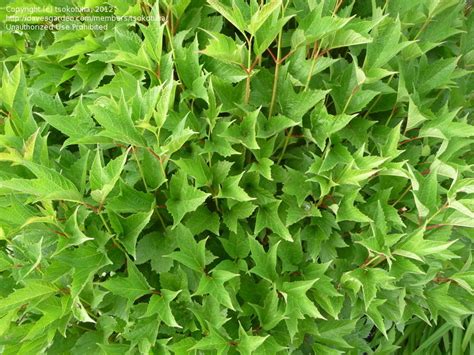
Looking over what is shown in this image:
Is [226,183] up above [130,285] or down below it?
above

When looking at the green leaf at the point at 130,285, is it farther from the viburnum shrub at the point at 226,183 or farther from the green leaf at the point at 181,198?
the green leaf at the point at 181,198

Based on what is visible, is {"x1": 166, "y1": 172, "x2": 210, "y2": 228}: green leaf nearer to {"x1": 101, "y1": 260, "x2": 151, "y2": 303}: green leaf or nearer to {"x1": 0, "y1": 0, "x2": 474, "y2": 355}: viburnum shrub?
{"x1": 0, "y1": 0, "x2": 474, "y2": 355}: viburnum shrub

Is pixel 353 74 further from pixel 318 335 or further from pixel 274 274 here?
pixel 318 335

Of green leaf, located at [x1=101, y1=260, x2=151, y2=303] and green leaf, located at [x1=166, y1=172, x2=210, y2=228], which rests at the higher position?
green leaf, located at [x1=166, y1=172, x2=210, y2=228]

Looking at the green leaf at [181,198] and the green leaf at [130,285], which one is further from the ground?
the green leaf at [181,198]

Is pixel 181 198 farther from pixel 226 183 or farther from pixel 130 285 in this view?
pixel 130 285

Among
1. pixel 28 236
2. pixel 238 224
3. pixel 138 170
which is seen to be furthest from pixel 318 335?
pixel 28 236

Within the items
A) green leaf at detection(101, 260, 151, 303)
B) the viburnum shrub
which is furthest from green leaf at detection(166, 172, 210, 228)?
green leaf at detection(101, 260, 151, 303)

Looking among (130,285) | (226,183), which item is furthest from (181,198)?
(130,285)

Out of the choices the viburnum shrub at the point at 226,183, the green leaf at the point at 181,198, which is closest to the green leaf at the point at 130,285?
the viburnum shrub at the point at 226,183
